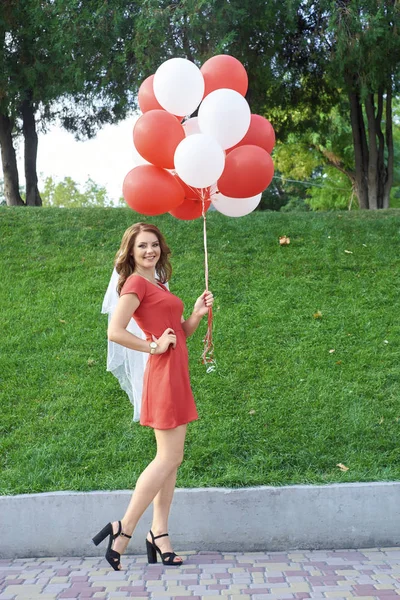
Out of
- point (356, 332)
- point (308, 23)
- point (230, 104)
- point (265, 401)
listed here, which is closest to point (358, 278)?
point (356, 332)

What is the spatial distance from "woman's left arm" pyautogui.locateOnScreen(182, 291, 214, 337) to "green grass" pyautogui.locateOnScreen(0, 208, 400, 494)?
1179 mm

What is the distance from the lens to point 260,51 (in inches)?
492

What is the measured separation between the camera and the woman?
3.59 meters

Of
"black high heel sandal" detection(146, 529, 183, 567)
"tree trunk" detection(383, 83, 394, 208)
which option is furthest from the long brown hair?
"tree trunk" detection(383, 83, 394, 208)

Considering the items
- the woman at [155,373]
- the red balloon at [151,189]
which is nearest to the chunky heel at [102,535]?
the woman at [155,373]

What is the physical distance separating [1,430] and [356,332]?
11.6 feet

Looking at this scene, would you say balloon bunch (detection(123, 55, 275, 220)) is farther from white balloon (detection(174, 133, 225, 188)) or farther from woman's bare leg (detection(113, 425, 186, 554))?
woman's bare leg (detection(113, 425, 186, 554))

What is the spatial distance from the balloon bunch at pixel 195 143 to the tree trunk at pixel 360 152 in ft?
34.1

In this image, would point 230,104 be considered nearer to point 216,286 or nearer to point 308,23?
point 216,286

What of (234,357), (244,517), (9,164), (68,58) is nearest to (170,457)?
(244,517)

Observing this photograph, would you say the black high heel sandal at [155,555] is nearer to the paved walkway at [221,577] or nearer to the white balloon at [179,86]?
the paved walkway at [221,577]

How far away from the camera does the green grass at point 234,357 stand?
4.66 meters

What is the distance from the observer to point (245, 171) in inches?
158

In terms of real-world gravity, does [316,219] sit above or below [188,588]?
above
